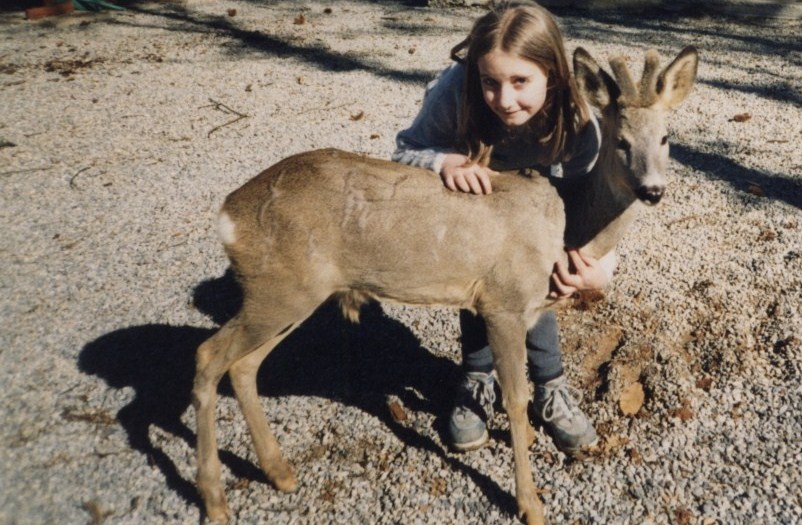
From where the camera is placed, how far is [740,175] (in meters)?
4.69

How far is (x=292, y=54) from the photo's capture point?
7.62 meters

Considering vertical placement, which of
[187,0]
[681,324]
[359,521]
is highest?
[187,0]

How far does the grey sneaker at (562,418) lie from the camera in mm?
2697

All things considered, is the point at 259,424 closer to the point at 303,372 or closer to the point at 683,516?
the point at 303,372

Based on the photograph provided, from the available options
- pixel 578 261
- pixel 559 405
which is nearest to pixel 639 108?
pixel 578 261

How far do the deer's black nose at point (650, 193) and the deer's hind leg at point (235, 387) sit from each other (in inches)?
50.0

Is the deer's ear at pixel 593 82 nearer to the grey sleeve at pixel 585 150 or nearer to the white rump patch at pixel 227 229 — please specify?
the grey sleeve at pixel 585 150

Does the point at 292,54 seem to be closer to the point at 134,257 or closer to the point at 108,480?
the point at 134,257

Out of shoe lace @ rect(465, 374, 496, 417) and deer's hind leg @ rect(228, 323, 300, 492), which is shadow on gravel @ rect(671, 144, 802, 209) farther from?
deer's hind leg @ rect(228, 323, 300, 492)

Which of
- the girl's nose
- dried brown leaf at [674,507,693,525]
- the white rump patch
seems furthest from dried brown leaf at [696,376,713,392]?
the white rump patch

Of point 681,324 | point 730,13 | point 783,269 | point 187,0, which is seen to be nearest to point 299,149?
point 681,324

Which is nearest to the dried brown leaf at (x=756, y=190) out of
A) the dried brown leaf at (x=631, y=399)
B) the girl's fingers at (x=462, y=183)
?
the dried brown leaf at (x=631, y=399)

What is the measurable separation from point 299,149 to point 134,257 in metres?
1.80

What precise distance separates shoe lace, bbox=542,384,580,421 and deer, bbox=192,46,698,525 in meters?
0.31
